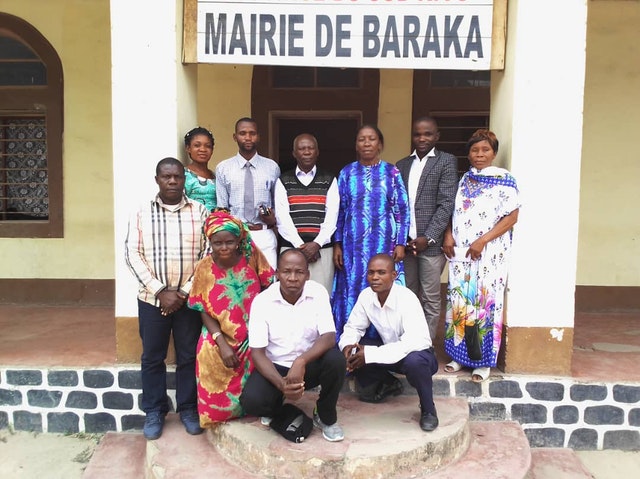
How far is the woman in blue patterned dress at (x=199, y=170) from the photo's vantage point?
3.57 meters

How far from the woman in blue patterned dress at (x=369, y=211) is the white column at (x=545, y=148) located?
0.76 metres

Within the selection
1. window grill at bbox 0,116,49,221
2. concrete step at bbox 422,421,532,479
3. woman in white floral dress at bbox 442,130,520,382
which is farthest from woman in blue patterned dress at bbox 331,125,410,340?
window grill at bbox 0,116,49,221

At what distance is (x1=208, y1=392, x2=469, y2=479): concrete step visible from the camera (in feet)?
9.21

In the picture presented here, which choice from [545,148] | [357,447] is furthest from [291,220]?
[545,148]

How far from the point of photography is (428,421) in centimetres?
309

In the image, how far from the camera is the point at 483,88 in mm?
5562

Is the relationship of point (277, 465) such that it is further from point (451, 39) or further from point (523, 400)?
point (451, 39)

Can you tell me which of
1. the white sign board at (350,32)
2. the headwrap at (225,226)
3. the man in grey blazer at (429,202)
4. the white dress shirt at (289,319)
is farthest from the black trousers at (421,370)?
the white sign board at (350,32)

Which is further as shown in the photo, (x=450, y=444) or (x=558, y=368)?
(x=558, y=368)

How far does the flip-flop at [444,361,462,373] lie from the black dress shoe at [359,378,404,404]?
361 mm

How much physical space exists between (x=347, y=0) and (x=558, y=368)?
2.83 meters

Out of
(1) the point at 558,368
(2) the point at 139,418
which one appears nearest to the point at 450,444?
(1) the point at 558,368

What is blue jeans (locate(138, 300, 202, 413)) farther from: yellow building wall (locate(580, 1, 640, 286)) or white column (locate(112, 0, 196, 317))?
yellow building wall (locate(580, 1, 640, 286))

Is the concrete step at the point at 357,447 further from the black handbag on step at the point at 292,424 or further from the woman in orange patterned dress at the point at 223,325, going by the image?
the woman in orange patterned dress at the point at 223,325
